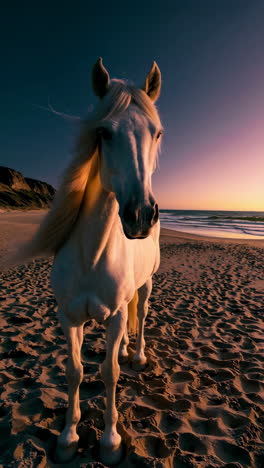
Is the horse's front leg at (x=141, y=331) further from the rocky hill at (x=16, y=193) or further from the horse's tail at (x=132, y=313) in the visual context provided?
the rocky hill at (x=16, y=193)

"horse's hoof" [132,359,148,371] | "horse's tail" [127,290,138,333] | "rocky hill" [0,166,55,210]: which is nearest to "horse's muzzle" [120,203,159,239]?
"horse's tail" [127,290,138,333]

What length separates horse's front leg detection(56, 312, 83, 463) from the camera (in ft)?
5.39

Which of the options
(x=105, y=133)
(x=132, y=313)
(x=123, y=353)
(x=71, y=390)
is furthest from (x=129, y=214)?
(x=123, y=353)

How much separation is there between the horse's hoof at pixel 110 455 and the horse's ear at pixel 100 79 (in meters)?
2.41

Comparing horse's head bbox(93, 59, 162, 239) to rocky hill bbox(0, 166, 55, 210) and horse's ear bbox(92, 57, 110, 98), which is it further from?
rocky hill bbox(0, 166, 55, 210)

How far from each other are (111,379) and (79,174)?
4.95 ft

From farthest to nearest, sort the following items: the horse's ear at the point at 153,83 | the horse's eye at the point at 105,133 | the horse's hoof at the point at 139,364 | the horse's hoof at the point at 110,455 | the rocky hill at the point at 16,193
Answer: the rocky hill at the point at 16,193 < the horse's hoof at the point at 139,364 < the horse's hoof at the point at 110,455 < the horse's ear at the point at 153,83 < the horse's eye at the point at 105,133

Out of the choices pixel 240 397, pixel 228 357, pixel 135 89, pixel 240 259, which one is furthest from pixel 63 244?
pixel 240 259

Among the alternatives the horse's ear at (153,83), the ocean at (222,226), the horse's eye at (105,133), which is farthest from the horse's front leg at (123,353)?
the ocean at (222,226)

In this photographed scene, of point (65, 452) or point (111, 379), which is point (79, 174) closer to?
point (111, 379)

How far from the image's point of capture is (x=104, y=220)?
1.47 m

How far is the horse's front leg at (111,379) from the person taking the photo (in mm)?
1621

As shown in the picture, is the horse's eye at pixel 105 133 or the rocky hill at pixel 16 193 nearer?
the horse's eye at pixel 105 133

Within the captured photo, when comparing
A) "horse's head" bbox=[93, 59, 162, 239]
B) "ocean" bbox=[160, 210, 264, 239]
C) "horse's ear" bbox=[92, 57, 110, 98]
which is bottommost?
"ocean" bbox=[160, 210, 264, 239]
